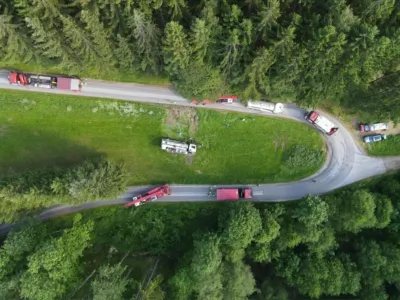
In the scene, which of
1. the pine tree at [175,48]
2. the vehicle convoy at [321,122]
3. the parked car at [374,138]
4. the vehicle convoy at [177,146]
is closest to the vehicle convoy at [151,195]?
the vehicle convoy at [177,146]

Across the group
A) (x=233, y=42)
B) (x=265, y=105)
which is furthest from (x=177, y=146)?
(x=233, y=42)

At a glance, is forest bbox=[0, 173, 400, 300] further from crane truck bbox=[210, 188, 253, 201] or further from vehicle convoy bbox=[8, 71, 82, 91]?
vehicle convoy bbox=[8, 71, 82, 91]

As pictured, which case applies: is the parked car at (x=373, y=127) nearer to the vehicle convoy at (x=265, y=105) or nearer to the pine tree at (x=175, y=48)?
the vehicle convoy at (x=265, y=105)

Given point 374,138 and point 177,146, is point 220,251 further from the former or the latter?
point 374,138

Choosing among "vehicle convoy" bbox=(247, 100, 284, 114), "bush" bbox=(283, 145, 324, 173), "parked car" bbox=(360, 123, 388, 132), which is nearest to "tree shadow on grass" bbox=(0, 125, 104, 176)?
"vehicle convoy" bbox=(247, 100, 284, 114)

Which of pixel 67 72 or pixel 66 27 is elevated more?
pixel 66 27

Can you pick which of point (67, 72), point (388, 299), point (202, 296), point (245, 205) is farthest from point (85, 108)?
point (388, 299)

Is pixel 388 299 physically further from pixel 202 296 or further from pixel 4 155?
pixel 4 155
